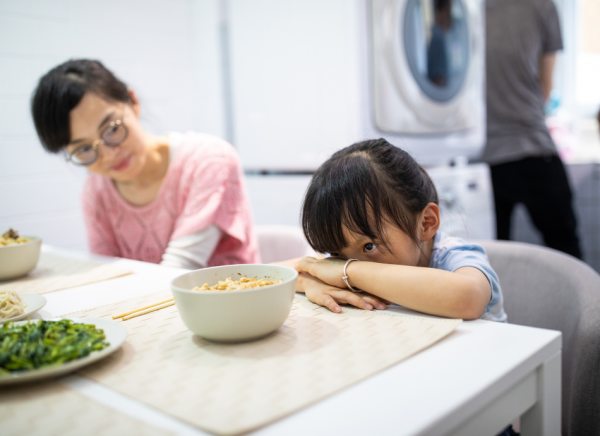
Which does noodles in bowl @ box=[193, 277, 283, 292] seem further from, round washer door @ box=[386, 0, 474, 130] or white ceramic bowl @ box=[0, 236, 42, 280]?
round washer door @ box=[386, 0, 474, 130]

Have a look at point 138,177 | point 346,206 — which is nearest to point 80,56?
point 138,177

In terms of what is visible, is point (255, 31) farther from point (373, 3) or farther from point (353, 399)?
point (353, 399)

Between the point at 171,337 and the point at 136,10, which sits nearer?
the point at 171,337

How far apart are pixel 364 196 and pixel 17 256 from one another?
70 centimetres

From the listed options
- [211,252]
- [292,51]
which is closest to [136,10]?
[292,51]

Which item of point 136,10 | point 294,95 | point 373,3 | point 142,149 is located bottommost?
point 142,149

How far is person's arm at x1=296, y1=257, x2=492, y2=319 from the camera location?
1.98 ft

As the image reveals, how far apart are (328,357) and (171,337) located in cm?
20

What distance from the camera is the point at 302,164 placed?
6.04ft

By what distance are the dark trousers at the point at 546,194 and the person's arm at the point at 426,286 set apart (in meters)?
1.61

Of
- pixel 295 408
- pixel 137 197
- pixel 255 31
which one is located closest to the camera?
pixel 295 408

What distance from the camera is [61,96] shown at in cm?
116

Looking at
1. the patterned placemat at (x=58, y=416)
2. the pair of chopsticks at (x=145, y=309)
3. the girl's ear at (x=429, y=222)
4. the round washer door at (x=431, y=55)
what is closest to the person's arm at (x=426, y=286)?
the girl's ear at (x=429, y=222)

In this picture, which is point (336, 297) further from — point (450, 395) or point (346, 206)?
point (450, 395)
